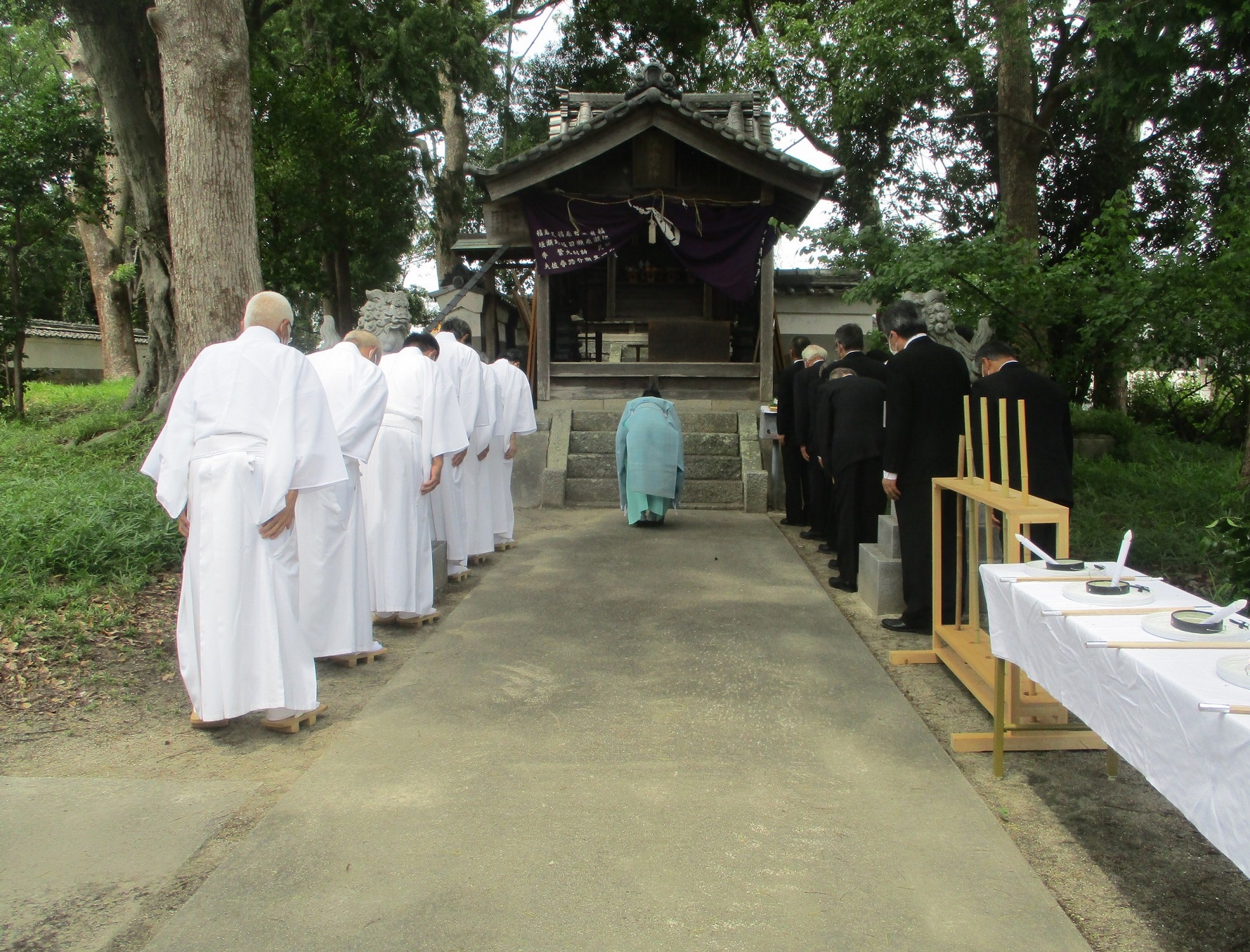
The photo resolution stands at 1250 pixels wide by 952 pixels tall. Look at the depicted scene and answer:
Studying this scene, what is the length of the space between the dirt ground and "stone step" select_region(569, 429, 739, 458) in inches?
225

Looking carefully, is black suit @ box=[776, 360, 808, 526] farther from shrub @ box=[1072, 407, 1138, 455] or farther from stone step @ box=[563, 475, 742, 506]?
shrub @ box=[1072, 407, 1138, 455]

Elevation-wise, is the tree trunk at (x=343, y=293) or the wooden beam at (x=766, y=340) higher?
the tree trunk at (x=343, y=293)

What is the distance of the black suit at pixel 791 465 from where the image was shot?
32.2 feet

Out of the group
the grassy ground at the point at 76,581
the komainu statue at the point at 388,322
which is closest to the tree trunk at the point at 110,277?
the grassy ground at the point at 76,581

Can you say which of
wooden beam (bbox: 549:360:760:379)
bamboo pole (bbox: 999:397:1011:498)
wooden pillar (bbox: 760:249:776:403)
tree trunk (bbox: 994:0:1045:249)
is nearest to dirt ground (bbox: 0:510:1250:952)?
bamboo pole (bbox: 999:397:1011:498)

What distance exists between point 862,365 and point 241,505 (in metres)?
5.14

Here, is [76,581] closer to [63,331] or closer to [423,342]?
[423,342]

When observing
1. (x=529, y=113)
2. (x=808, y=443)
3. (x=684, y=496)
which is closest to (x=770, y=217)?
(x=684, y=496)

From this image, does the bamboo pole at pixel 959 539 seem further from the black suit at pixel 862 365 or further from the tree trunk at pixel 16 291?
the tree trunk at pixel 16 291

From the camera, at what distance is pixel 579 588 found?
7129 mm

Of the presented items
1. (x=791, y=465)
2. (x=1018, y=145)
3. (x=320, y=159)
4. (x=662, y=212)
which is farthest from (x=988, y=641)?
(x=320, y=159)

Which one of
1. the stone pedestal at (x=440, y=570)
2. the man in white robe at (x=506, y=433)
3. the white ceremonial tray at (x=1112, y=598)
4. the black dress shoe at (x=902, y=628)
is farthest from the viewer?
the man in white robe at (x=506, y=433)

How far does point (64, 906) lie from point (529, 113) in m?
24.6

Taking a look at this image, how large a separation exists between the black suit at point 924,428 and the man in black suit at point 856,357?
2.01 meters
